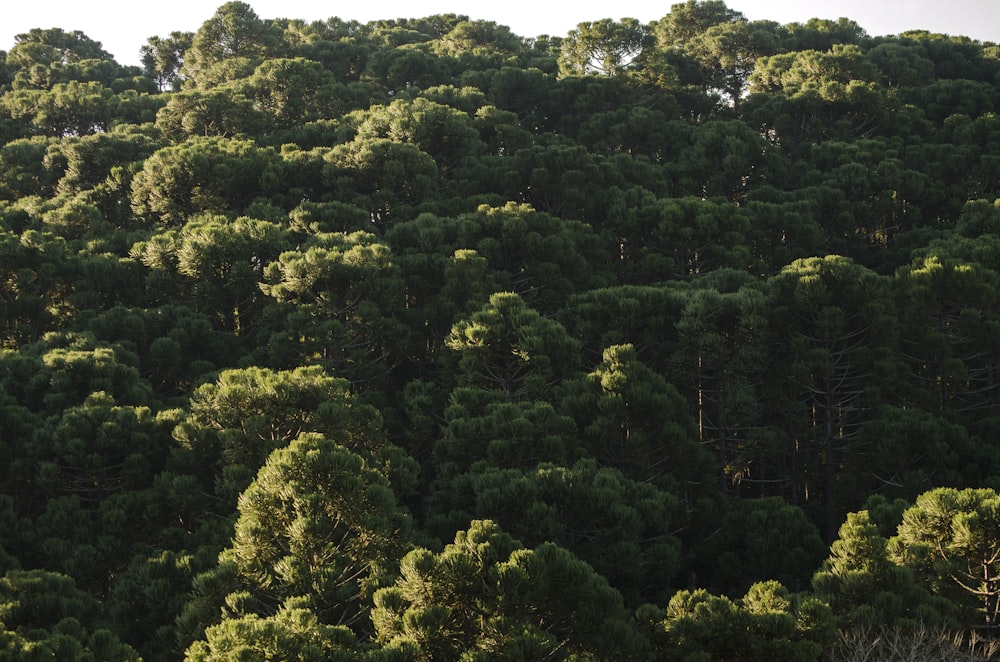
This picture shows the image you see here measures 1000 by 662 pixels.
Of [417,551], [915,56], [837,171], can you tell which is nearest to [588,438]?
[417,551]

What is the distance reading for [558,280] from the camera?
24250 mm

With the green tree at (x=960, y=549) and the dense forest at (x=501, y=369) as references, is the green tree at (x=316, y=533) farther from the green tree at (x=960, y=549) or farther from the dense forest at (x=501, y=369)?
the green tree at (x=960, y=549)

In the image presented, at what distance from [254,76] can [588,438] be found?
2419 centimetres

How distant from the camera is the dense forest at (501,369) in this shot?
480 inches

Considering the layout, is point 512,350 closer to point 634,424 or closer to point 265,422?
point 634,424

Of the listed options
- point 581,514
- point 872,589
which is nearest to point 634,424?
point 581,514

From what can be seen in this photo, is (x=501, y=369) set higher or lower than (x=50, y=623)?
higher

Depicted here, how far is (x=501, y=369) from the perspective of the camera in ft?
65.3

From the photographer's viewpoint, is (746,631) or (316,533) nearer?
(746,631)

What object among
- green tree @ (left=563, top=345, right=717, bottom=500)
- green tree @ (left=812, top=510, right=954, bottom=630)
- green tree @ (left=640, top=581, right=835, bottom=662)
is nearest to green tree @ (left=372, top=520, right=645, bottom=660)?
green tree @ (left=640, top=581, right=835, bottom=662)

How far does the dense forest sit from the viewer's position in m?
12.2

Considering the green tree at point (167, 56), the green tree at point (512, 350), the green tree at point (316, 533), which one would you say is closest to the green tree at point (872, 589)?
the green tree at point (316, 533)

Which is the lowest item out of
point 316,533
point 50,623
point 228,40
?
point 50,623

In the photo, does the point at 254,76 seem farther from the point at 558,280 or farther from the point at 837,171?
the point at 837,171
